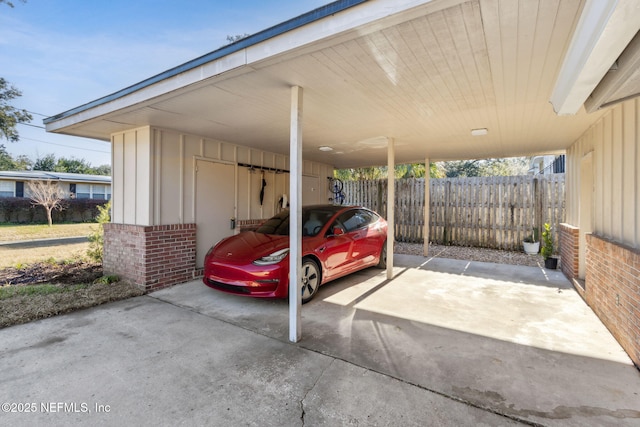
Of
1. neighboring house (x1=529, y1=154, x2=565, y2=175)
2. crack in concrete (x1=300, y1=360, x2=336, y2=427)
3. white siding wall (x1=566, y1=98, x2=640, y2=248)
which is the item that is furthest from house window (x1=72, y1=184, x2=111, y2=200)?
neighboring house (x1=529, y1=154, x2=565, y2=175)

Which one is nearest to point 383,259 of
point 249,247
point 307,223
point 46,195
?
point 307,223

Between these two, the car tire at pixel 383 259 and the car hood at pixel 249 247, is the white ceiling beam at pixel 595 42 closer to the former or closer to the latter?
the car hood at pixel 249 247

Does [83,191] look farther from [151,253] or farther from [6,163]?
[151,253]

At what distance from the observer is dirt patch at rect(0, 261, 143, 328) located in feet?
11.9

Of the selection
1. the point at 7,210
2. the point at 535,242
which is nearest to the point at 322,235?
the point at 535,242

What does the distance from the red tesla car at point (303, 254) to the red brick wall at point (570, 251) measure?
3.36 metres

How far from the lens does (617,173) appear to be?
3174mm

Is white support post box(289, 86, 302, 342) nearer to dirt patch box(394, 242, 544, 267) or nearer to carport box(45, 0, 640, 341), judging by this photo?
carport box(45, 0, 640, 341)

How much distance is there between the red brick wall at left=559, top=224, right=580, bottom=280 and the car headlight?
16.5ft

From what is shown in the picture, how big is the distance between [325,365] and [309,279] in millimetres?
1745

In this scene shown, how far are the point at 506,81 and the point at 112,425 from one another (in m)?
4.34

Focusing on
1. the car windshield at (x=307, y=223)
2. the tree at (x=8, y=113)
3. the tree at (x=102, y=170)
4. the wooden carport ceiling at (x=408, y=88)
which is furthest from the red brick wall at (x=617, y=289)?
the tree at (x=102, y=170)

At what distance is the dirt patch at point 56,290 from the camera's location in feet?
11.9

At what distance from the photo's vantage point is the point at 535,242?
7.58 metres
